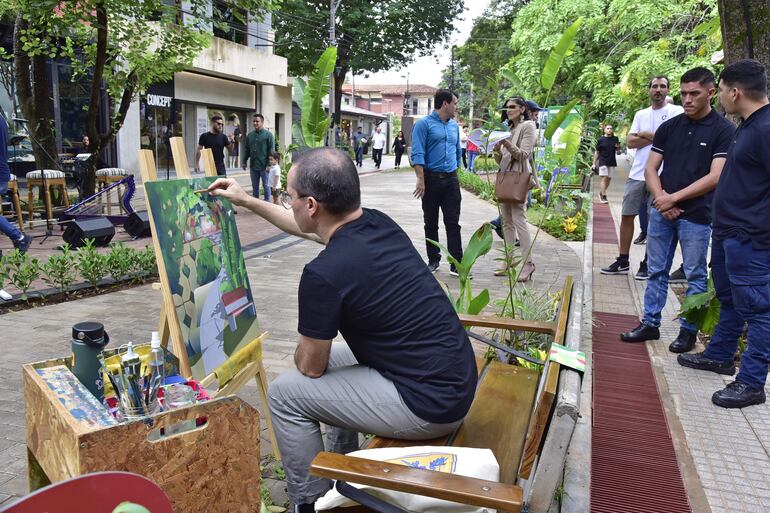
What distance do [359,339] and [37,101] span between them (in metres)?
10.7

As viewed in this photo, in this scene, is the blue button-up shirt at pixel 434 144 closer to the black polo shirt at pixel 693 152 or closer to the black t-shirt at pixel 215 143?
the black polo shirt at pixel 693 152

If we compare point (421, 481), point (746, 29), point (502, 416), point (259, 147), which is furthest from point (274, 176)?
point (421, 481)

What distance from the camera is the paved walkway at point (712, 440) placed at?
3.07 meters

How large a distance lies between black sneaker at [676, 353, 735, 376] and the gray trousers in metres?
2.90

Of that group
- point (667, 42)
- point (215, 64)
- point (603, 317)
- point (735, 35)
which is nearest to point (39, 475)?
point (603, 317)

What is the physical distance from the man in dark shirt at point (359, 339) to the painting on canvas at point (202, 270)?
0.62 m

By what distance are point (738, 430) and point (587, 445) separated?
3.10 feet

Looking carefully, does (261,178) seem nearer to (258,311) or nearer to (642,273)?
(258,311)

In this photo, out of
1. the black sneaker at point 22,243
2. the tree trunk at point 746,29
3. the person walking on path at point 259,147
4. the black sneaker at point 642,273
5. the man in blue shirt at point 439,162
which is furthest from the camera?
the person walking on path at point 259,147

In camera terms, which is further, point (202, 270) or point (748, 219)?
point (748, 219)

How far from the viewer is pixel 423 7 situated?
93.1 ft

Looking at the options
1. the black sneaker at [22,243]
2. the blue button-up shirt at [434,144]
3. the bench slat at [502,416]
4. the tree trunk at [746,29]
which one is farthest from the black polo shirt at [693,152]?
the black sneaker at [22,243]

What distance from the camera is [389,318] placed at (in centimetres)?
232

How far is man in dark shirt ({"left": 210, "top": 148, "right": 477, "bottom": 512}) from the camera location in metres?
2.28
